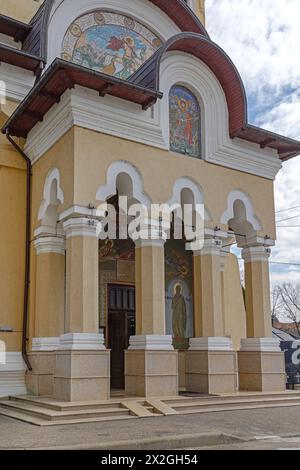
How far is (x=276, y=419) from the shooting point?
32.7ft

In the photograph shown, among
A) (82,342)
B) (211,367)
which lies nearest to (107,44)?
(82,342)

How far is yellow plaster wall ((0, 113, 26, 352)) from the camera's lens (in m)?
12.6

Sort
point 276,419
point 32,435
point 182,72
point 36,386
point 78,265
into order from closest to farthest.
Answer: point 32,435
point 276,419
point 78,265
point 36,386
point 182,72

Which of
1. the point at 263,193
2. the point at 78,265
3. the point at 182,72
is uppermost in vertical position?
the point at 182,72

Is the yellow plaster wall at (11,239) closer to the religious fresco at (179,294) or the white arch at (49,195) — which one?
the white arch at (49,195)

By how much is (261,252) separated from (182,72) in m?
4.35

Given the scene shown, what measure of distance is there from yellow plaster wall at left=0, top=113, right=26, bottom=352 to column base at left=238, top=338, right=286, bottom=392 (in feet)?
16.0

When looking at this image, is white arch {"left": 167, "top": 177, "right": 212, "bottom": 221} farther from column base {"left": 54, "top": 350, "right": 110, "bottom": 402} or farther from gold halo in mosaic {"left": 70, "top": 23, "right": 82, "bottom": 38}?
gold halo in mosaic {"left": 70, "top": 23, "right": 82, "bottom": 38}

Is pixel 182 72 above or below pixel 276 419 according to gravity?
above

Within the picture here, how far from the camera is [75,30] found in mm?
13945

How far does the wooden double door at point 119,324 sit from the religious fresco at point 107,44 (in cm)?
508

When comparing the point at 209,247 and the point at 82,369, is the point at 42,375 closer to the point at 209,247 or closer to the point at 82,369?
the point at 82,369
